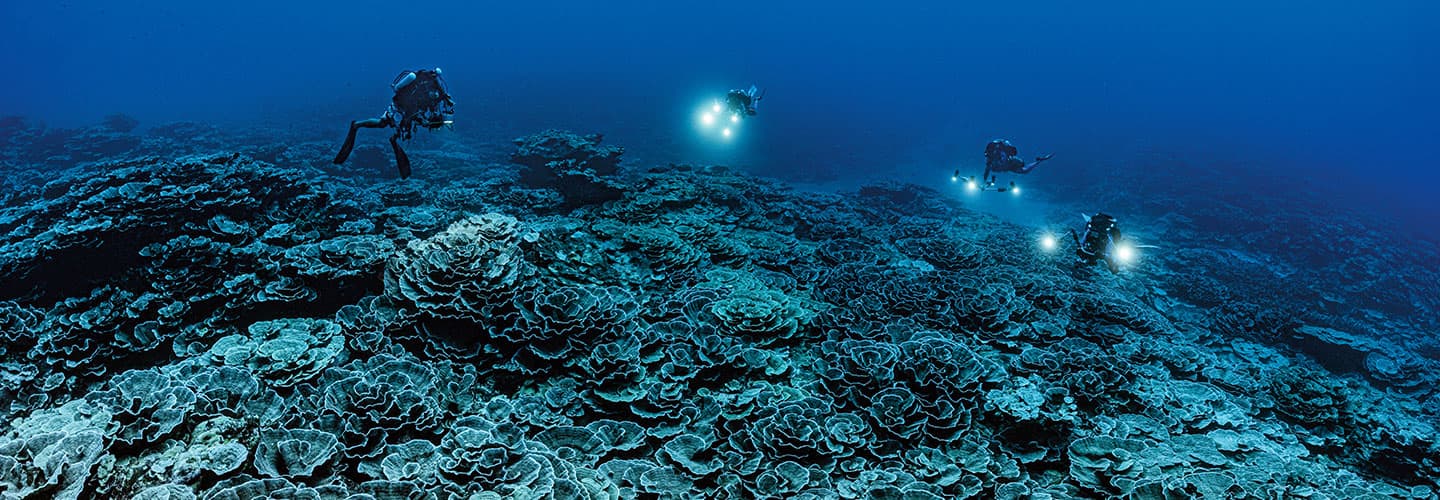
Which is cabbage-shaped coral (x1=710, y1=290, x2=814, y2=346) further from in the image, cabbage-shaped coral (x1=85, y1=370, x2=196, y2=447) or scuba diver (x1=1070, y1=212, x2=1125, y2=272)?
scuba diver (x1=1070, y1=212, x2=1125, y2=272)

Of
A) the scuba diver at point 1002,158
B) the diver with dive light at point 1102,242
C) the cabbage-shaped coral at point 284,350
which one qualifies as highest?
the scuba diver at point 1002,158

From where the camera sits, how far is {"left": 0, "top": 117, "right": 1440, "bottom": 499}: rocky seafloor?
12.1 feet

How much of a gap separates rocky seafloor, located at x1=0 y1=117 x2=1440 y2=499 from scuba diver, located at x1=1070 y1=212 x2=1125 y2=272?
0.66 m

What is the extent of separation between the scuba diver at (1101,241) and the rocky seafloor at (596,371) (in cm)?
A: 66

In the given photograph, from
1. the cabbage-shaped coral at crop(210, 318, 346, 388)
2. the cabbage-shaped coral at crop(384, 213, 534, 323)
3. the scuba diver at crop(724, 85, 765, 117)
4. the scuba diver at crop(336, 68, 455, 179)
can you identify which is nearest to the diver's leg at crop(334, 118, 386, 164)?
the scuba diver at crop(336, 68, 455, 179)

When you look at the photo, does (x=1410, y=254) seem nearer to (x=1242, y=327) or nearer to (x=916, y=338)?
(x=1242, y=327)

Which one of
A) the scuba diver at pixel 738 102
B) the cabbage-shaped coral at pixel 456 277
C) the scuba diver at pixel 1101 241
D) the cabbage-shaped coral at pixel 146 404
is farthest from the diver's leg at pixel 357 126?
the scuba diver at pixel 1101 241

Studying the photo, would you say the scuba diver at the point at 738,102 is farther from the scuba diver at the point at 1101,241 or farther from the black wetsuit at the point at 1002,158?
the scuba diver at the point at 1101,241

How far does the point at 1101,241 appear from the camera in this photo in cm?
909

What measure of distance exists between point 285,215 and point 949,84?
4227 inches

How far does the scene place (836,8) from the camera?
144m

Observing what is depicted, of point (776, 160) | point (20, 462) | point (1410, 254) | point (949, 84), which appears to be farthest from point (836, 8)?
point (20, 462)

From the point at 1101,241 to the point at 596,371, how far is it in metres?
8.86

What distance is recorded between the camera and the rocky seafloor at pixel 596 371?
3680mm
